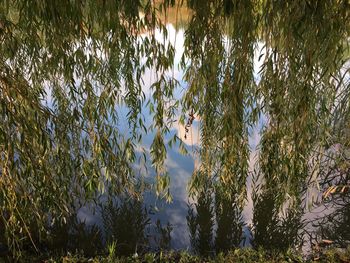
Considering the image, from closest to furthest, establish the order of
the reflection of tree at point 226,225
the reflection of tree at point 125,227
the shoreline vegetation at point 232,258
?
the shoreline vegetation at point 232,258 < the reflection of tree at point 125,227 < the reflection of tree at point 226,225

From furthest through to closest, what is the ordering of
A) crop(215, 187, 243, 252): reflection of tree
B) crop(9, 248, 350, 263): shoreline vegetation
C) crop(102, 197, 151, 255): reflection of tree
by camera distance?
crop(215, 187, 243, 252): reflection of tree < crop(102, 197, 151, 255): reflection of tree < crop(9, 248, 350, 263): shoreline vegetation

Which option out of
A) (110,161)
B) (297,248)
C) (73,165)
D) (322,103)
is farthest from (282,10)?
(297,248)

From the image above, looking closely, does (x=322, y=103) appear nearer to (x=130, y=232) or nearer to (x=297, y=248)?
(x=297, y=248)

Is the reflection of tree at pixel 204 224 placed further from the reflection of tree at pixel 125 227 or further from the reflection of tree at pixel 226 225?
the reflection of tree at pixel 125 227

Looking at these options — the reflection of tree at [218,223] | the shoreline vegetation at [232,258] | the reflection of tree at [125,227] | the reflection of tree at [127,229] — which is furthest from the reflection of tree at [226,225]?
the reflection of tree at [125,227]

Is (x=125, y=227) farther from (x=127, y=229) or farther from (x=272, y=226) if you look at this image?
(x=272, y=226)

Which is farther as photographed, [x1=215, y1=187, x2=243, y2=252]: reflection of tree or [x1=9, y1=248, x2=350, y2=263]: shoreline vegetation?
[x1=215, y1=187, x2=243, y2=252]: reflection of tree

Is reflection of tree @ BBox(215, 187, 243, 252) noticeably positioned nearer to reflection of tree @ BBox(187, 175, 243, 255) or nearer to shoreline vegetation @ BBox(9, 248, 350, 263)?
reflection of tree @ BBox(187, 175, 243, 255)

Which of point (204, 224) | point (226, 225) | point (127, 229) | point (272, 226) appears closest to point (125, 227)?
point (127, 229)

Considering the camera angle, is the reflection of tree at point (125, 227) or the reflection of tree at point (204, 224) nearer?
the reflection of tree at point (125, 227)

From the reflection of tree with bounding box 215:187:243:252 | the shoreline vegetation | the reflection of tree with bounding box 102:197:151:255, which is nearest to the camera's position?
the shoreline vegetation

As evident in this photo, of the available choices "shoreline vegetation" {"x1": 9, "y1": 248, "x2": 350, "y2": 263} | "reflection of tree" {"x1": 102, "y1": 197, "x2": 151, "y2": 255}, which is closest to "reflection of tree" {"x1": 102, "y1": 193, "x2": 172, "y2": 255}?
"reflection of tree" {"x1": 102, "y1": 197, "x2": 151, "y2": 255}

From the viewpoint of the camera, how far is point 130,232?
97.5 inches

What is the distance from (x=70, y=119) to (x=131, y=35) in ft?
1.60
